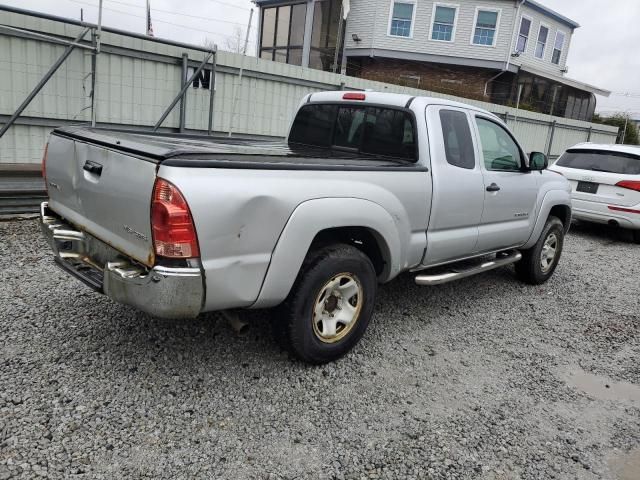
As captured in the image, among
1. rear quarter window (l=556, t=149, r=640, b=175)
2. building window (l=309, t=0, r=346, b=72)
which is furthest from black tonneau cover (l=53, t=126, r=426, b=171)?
building window (l=309, t=0, r=346, b=72)

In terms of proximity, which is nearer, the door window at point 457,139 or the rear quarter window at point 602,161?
the door window at point 457,139

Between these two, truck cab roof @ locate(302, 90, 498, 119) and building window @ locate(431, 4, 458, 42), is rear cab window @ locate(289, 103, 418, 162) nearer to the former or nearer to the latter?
truck cab roof @ locate(302, 90, 498, 119)

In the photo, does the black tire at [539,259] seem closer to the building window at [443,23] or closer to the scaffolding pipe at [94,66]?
the scaffolding pipe at [94,66]

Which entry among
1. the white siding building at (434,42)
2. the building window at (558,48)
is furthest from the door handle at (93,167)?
the building window at (558,48)

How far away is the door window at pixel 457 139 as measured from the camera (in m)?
4.38

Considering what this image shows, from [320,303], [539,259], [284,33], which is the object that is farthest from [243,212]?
[284,33]

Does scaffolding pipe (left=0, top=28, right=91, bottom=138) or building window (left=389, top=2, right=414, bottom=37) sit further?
building window (left=389, top=2, right=414, bottom=37)

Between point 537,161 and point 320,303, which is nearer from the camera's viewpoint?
point 320,303

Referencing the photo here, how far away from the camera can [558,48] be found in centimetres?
2923

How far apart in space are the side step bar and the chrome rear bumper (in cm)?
212

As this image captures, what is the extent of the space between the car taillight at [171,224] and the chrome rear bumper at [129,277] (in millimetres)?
99

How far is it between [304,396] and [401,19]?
2518 cm

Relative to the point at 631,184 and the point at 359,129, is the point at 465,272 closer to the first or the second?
the point at 359,129

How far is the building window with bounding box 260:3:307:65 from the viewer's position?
27266 mm
